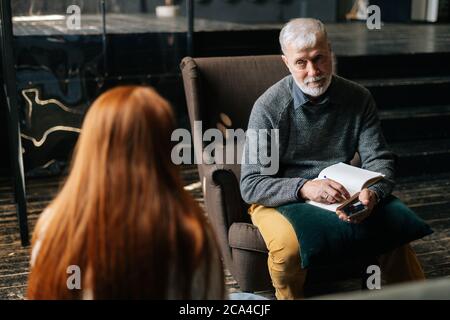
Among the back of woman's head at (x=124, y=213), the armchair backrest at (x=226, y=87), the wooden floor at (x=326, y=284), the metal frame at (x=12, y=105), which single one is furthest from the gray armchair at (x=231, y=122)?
the back of woman's head at (x=124, y=213)

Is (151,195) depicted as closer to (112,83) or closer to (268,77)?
(268,77)

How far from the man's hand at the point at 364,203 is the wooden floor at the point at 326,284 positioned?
1.92 ft

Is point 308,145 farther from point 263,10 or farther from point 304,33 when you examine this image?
point 263,10

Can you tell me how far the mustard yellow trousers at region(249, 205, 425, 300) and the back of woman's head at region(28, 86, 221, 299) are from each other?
112 centimetres

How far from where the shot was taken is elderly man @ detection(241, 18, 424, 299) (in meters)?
2.39

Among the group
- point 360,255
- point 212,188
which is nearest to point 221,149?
point 212,188

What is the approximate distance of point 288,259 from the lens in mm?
2332

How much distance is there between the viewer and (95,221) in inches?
47.4

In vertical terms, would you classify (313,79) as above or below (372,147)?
above

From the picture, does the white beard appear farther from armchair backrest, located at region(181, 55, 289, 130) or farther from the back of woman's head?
the back of woman's head

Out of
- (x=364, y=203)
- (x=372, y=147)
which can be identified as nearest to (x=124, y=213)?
(x=364, y=203)

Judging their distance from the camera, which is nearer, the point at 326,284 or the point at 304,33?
the point at 304,33

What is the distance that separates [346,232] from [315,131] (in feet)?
1.42
